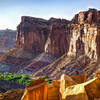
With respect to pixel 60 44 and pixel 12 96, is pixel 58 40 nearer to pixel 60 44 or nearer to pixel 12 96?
pixel 60 44

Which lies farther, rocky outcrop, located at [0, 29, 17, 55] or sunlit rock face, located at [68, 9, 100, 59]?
rocky outcrop, located at [0, 29, 17, 55]

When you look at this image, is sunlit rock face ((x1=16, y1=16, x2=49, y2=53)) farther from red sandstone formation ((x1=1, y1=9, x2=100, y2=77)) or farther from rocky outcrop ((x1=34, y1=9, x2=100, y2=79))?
rocky outcrop ((x1=34, y1=9, x2=100, y2=79))

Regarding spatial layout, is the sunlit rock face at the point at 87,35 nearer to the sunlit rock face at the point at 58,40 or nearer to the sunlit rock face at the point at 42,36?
the sunlit rock face at the point at 58,40

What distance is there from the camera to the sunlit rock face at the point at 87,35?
234ft

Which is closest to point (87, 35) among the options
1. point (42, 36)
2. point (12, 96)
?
point (42, 36)

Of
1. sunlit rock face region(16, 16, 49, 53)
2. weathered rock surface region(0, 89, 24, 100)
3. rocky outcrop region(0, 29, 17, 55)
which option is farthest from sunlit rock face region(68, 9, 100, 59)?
rocky outcrop region(0, 29, 17, 55)

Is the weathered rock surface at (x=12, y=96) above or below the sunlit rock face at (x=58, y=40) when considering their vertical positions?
above

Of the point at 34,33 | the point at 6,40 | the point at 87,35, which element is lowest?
the point at 6,40

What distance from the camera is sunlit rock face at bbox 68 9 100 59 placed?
71375mm

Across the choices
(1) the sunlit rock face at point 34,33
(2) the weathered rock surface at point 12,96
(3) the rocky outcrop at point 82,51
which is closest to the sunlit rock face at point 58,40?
(1) the sunlit rock face at point 34,33

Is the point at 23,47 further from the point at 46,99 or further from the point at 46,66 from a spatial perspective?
the point at 46,99

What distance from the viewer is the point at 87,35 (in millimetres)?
74750

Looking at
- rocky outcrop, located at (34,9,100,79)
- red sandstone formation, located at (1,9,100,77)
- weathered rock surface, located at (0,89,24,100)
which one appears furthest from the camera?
red sandstone formation, located at (1,9,100,77)

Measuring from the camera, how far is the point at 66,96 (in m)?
8.27
